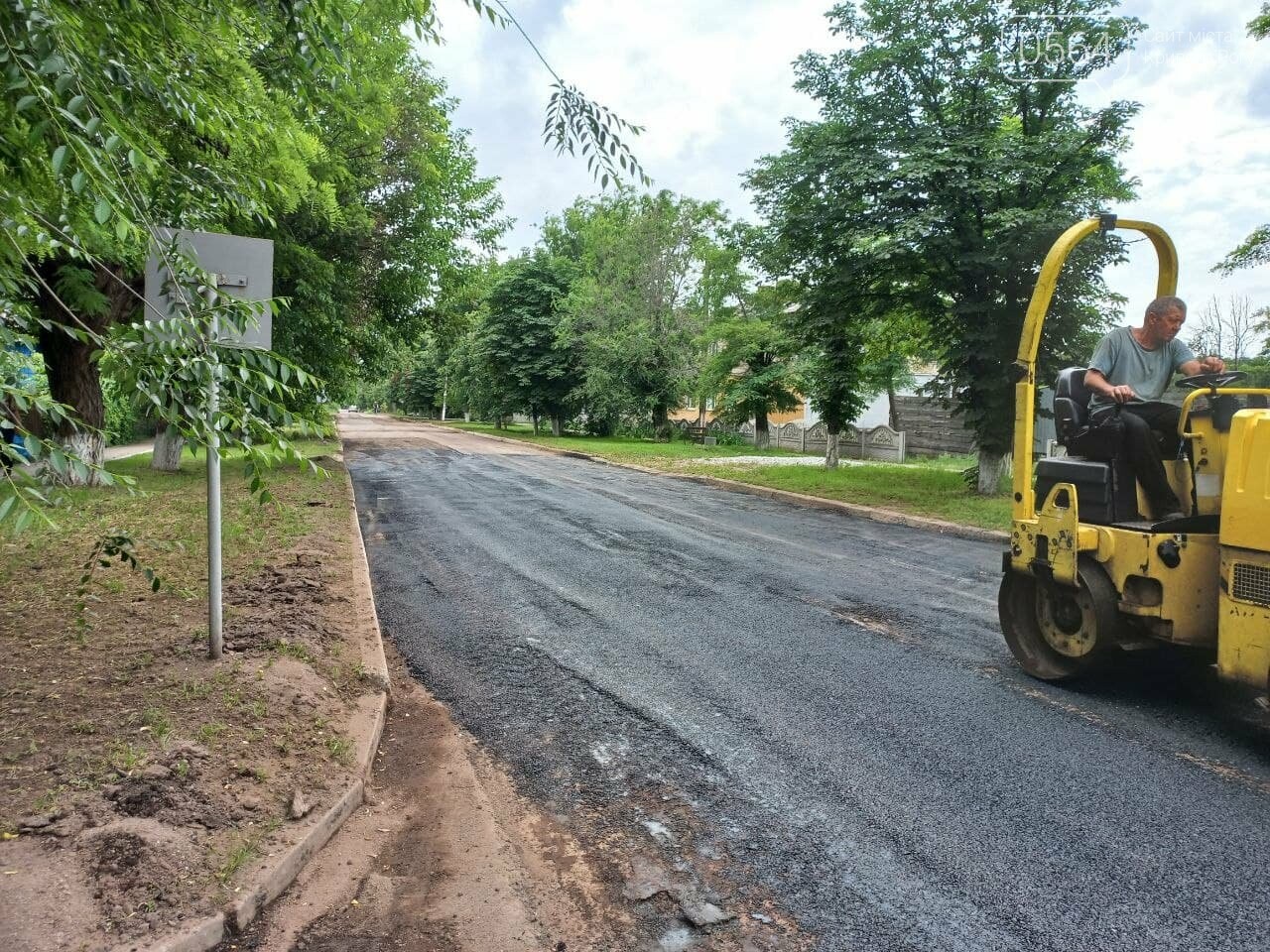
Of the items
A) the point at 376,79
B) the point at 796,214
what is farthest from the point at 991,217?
the point at 376,79

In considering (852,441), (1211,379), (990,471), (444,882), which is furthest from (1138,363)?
(852,441)

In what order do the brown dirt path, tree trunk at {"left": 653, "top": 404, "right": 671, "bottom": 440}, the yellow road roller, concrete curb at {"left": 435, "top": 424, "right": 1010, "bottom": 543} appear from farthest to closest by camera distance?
tree trunk at {"left": 653, "top": 404, "right": 671, "bottom": 440} → concrete curb at {"left": 435, "top": 424, "right": 1010, "bottom": 543} → the yellow road roller → the brown dirt path

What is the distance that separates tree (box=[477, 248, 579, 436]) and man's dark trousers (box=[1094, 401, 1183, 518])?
3561cm

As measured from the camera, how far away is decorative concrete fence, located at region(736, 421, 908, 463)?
2772cm

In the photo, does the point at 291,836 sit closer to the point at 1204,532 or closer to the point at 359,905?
the point at 359,905

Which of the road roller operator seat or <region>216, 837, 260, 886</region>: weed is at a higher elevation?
the road roller operator seat

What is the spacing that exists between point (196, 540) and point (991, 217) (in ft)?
38.6

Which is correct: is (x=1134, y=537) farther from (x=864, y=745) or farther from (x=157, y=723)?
(x=157, y=723)

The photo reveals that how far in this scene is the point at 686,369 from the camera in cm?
3353

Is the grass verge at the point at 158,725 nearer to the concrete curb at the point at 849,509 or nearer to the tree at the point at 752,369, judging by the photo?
the concrete curb at the point at 849,509

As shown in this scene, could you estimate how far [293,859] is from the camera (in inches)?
111

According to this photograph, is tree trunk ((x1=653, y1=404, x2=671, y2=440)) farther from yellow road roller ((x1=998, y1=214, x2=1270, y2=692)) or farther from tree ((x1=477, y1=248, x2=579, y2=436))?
yellow road roller ((x1=998, y1=214, x2=1270, y2=692))

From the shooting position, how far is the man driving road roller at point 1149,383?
452 centimetres

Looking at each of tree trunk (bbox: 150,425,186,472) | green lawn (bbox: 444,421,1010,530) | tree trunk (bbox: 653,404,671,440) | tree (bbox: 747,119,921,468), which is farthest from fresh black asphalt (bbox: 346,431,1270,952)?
tree trunk (bbox: 653,404,671,440)
